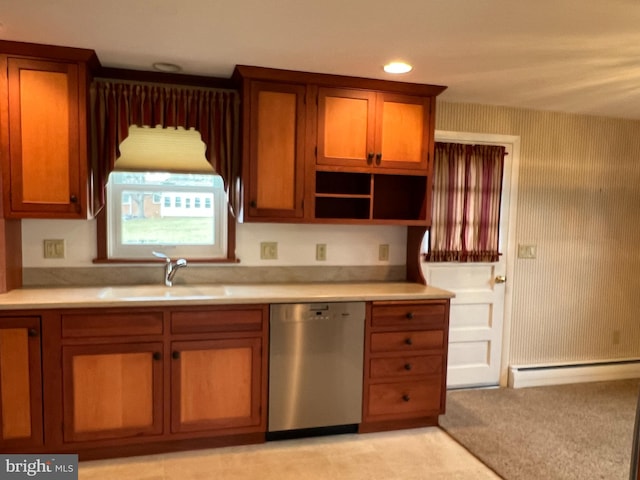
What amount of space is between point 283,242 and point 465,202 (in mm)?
1415

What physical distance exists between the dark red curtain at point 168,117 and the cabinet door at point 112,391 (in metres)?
0.92

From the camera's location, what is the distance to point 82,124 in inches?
96.7

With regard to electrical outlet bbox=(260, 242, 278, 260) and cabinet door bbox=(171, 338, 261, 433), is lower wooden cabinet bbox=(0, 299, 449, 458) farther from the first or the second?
electrical outlet bbox=(260, 242, 278, 260)

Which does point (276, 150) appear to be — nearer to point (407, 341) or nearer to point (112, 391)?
point (407, 341)

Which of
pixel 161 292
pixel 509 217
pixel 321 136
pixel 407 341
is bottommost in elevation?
pixel 407 341

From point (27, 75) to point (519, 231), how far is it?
346 cm

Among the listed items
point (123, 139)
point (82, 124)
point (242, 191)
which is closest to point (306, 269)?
point (242, 191)

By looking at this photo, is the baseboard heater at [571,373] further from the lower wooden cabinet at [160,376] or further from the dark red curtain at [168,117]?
the dark red curtain at [168,117]

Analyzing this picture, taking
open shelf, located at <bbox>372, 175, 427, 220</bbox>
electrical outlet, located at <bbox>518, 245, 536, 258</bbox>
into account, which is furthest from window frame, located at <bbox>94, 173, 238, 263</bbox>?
electrical outlet, located at <bbox>518, 245, 536, 258</bbox>

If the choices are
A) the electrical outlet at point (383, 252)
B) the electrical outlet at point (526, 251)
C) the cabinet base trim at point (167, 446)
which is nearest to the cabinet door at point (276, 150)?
the electrical outlet at point (383, 252)

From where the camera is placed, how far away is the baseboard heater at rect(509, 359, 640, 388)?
358cm

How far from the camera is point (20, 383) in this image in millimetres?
2264

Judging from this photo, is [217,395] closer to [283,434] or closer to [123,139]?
[283,434]

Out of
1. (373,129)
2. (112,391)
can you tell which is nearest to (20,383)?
(112,391)
